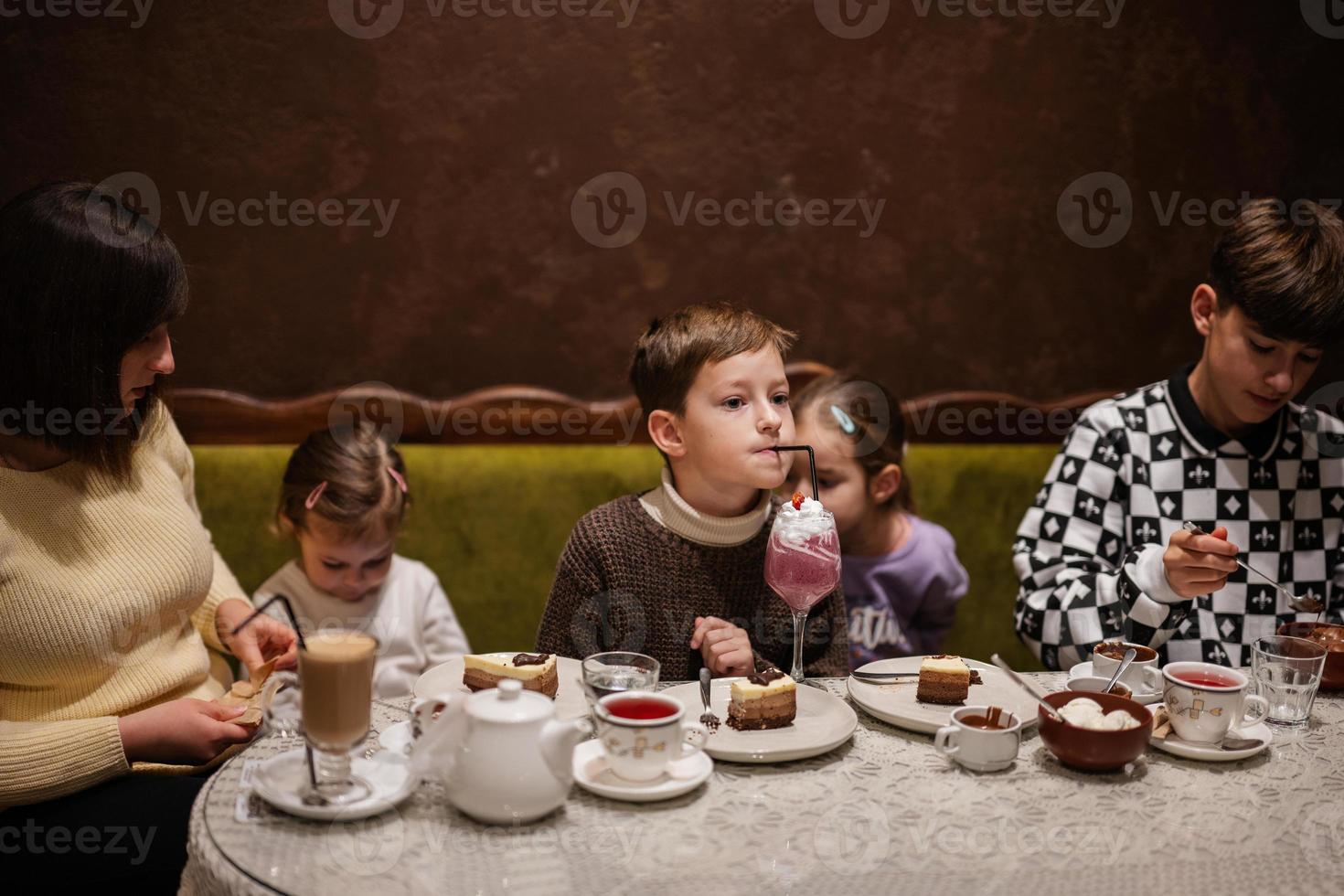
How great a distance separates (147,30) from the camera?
2.89 m

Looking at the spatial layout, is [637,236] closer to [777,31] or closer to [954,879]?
[777,31]

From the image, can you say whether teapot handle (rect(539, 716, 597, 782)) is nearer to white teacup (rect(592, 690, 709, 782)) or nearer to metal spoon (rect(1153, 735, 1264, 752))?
white teacup (rect(592, 690, 709, 782))

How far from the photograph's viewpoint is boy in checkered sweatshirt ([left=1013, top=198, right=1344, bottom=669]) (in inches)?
81.8

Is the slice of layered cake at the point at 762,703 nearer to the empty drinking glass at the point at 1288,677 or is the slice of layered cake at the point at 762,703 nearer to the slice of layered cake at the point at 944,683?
the slice of layered cake at the point at 944,683

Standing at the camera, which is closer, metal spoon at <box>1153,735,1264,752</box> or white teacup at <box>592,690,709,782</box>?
white teacup at <box>592,690,709,782</box>

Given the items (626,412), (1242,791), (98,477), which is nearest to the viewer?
(1242,791)

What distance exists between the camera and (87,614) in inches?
70.3

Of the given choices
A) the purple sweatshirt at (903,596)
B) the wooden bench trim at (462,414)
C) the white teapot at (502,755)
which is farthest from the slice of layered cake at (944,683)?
the wooden bench trim at (462,414)

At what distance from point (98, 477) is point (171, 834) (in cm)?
61

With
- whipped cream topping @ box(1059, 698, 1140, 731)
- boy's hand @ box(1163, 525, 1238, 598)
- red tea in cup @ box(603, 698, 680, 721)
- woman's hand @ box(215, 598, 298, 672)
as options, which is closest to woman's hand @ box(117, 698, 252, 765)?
woman's hand @ box(215, 598, 298, 672)

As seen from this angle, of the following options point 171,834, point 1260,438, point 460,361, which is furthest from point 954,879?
point 460,361

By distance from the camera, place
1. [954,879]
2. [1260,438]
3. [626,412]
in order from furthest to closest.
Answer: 1. [626,412]
2. [1260,438]
3. [954,879]

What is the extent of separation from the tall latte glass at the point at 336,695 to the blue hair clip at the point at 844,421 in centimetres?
155

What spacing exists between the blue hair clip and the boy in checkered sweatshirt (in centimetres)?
50
